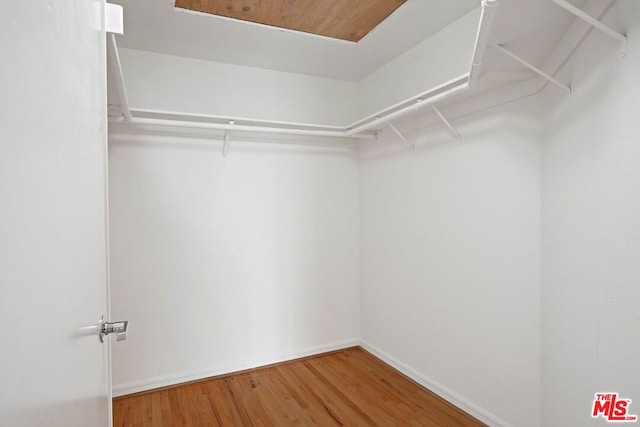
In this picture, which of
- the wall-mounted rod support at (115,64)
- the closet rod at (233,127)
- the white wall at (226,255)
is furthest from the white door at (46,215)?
the white wall at (226,255)

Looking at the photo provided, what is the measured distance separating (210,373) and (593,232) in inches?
110

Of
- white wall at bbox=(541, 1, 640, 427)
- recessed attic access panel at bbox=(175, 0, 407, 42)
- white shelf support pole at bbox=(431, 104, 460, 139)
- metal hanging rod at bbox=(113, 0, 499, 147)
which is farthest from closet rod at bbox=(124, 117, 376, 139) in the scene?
white wall at bbox=(541, 1, 640, 427)

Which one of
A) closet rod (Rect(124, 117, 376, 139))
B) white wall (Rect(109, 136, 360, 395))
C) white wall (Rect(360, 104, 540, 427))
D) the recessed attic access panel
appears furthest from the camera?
white wall (Rect(109, 136, 360, 395))

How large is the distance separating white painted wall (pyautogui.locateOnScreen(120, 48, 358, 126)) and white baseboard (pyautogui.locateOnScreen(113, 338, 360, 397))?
7.07ft

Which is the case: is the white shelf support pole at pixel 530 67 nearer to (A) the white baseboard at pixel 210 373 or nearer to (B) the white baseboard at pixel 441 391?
(B) the white baseboard at pixel 441 391

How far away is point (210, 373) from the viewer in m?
2.80

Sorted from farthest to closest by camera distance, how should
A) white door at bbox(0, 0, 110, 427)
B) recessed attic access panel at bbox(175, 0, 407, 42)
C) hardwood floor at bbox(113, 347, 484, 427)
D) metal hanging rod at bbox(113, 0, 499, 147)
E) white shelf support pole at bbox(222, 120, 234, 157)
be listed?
white shelf support pole at bbox(222, 120, 234, 157) → hardwood floor at bbox(113, 347, 484, 427) → recessed attic access panel at bbox(175, 0, 407, 42) → metal hanging rod at bbox(113, 0, 499, 147) → white door at bbox(0, 0, 110, 427)

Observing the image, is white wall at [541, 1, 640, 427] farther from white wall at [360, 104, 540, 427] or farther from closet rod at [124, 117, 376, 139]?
closet rod at [124, 117, 376, 139]

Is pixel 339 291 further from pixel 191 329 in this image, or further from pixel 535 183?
pixel 535 183

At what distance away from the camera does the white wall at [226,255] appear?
2592 millimetres

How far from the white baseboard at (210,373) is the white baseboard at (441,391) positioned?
1.39 feet

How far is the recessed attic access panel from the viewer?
2.07 meters

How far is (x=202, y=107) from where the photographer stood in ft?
9.22

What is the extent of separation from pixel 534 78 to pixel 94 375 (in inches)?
91.0
